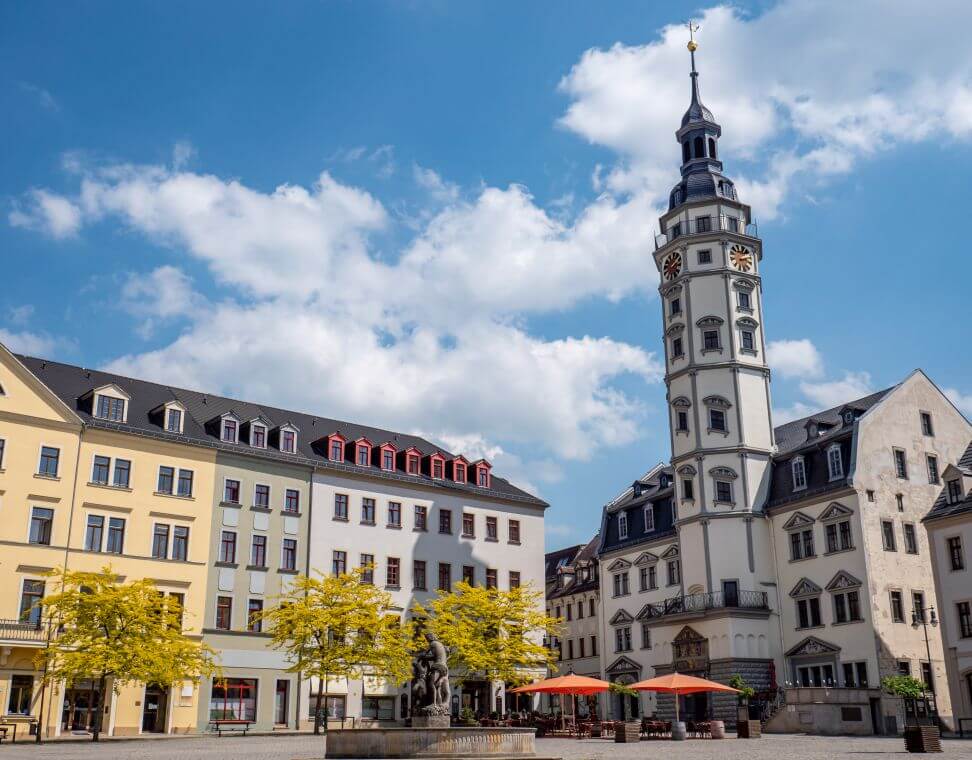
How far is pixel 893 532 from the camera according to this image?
55594 mm

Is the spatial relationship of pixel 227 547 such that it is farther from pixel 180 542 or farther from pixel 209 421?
pixel 209 421

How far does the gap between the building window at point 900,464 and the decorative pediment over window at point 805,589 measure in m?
7.78

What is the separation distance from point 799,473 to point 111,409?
38.3 metres

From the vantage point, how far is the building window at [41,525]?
48750mm

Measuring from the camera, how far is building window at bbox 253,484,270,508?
187ft

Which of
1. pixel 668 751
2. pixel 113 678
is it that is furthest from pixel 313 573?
pixel 668 751

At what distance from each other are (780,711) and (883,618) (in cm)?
800

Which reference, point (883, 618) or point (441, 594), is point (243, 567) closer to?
point (441, 594)

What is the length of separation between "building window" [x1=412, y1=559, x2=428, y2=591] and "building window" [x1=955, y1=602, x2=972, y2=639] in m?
29.3

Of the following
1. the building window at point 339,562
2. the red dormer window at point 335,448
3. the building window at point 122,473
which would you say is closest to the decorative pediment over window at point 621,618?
the building window at point 339,562

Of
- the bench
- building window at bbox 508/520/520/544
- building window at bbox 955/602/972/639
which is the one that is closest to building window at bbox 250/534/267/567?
the bench

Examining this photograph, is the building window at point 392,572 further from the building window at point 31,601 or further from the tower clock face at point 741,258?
the tower clock face at point 741,258

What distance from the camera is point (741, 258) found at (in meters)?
66.7

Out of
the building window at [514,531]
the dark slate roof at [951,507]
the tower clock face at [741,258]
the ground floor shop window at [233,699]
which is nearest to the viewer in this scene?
the dark slate roof at [951,507]
